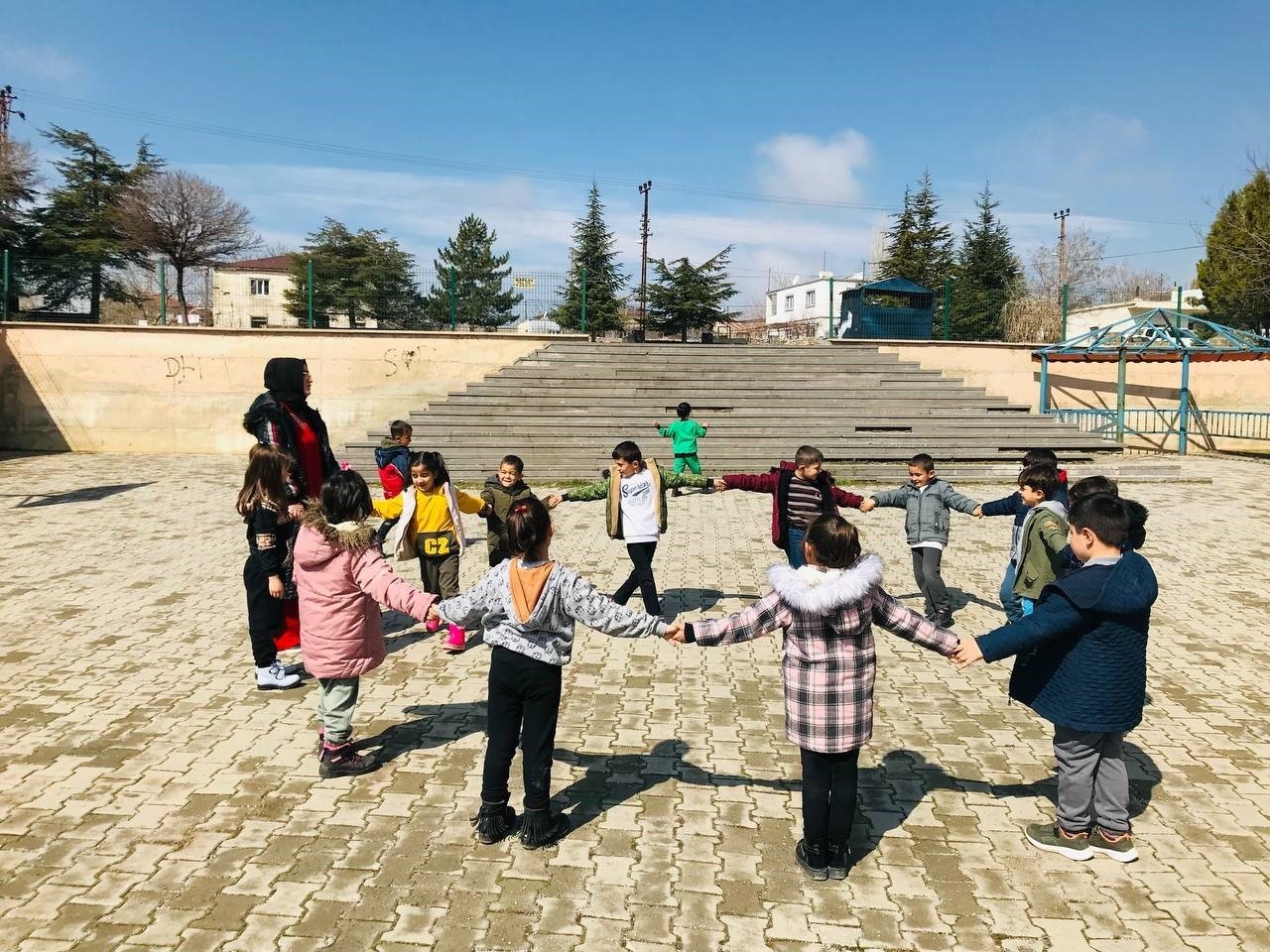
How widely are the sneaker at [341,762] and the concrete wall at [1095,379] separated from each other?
20038 millimetres

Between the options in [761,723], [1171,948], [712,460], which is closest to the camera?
[1171,948]

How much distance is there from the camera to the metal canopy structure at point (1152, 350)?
20.5 m

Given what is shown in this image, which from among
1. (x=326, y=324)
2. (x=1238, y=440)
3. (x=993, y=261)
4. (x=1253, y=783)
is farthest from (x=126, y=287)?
(x=993, y=261)

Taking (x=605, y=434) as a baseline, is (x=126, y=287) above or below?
above

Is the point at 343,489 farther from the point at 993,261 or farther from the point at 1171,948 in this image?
the point at 993,261

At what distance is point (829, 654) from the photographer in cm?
A: 349

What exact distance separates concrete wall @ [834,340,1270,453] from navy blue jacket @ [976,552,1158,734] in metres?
19.3

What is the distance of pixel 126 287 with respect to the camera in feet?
75.7

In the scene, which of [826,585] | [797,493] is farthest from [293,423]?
[826,585]

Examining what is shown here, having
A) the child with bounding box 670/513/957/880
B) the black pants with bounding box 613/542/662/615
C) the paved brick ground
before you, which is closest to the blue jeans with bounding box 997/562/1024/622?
the paved brick ground

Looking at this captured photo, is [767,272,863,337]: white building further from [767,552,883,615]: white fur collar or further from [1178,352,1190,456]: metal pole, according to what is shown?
[767,552,883,615]: white fur collar

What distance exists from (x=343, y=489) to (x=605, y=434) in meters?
13.6

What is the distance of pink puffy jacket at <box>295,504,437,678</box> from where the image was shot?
14.6 feet

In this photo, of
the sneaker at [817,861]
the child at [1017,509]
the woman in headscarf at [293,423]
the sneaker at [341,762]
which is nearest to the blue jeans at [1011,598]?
the child at [1017,509]
